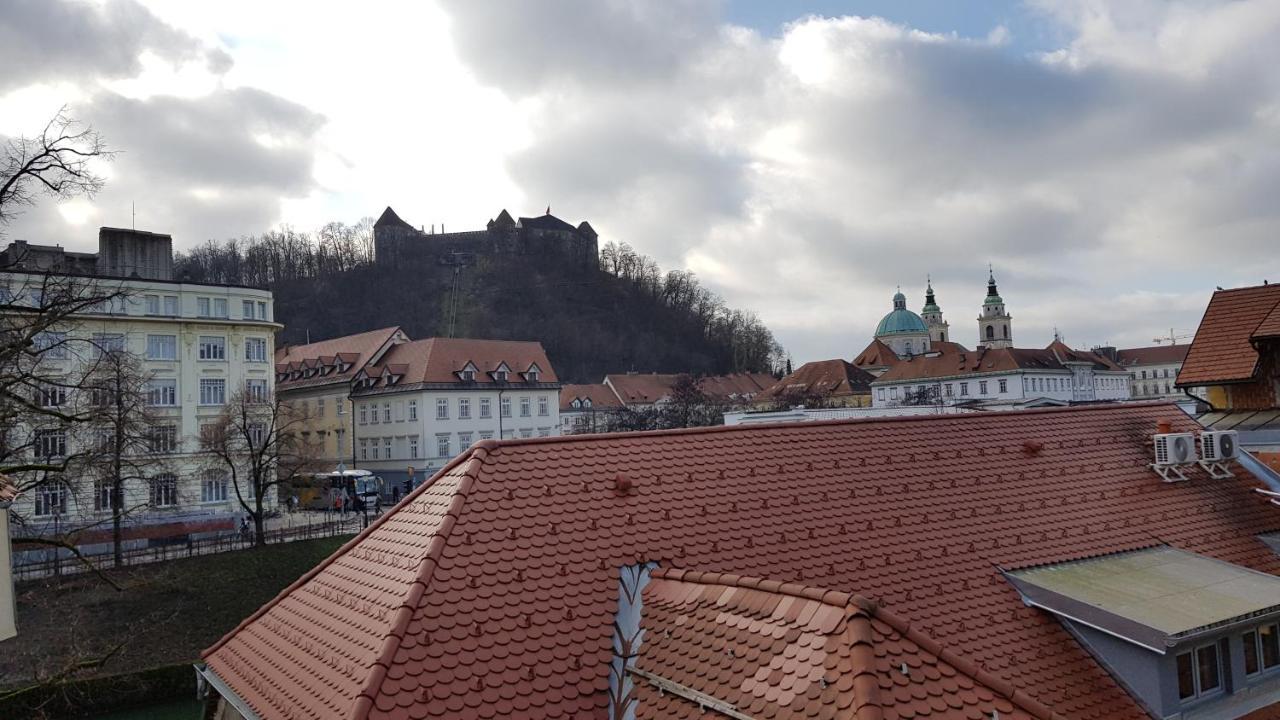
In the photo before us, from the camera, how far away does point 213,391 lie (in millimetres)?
44656

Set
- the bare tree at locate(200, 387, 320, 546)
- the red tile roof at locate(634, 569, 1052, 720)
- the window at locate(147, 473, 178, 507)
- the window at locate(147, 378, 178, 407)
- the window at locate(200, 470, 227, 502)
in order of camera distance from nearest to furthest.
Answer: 1. the red tile roof at locate(634, 569, 1052, 720)
2. the window at locate(147, 473, 178, 507)
3. the bare tree at locate(200, 387, 320, 546)
4. the window at locate(200, 470, 227, 502)
5. the window at locate(147, 378, 178, 407)

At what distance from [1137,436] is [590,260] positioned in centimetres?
13447

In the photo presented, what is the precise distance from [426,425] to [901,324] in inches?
3642

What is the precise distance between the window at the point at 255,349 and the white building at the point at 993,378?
60149mm

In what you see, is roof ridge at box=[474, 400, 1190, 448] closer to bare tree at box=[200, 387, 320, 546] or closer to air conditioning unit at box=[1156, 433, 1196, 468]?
air conditioning unit at box=[1156, 433, 1196, 468]

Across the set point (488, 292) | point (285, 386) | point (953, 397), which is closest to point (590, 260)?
point (488, 292)

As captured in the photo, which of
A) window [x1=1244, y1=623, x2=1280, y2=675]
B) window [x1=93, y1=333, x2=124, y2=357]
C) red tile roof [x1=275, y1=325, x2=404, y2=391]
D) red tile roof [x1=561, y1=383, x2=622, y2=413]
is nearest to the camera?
window [x1=1244, y1=623, x2=1280, y2=675]

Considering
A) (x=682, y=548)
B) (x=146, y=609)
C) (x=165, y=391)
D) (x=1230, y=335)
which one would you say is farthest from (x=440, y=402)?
(x=682, y=548)

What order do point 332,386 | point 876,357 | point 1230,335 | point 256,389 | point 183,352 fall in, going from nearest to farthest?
point 1230,335 < point 183,352 < point 256,389 < point 332,386 < point 876,357

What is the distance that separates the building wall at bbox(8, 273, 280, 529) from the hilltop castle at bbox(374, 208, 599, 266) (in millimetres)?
82461

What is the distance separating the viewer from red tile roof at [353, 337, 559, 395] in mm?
58406

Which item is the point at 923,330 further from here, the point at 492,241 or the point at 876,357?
the point at 492,241

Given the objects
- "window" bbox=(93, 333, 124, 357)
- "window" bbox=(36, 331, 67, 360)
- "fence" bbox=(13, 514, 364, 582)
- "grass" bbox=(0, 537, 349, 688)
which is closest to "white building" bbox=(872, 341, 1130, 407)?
"fence" bbox=(13, 514, 364, 582)

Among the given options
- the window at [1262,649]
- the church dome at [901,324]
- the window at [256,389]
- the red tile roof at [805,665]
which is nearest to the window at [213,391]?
the window at [256,389]
